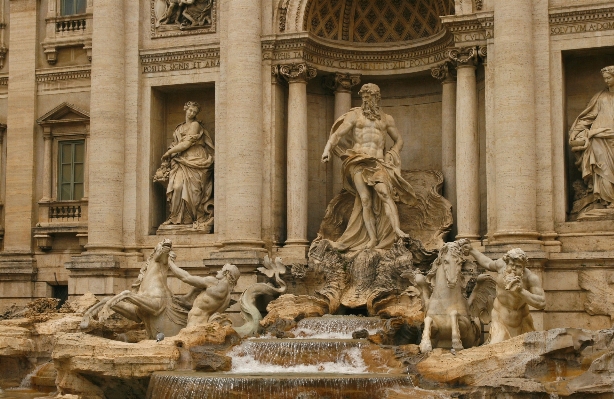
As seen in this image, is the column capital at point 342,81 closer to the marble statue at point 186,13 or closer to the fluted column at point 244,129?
the fluted column at point 244,129

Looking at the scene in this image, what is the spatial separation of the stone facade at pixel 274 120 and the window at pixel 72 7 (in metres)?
0.04

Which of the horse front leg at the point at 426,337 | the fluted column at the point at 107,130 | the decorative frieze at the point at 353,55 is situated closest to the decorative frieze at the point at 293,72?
the decorative frieze at the point at 353,55

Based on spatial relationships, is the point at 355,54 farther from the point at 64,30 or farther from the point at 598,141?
the point at 64,30

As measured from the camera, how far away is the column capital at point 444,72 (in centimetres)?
2539

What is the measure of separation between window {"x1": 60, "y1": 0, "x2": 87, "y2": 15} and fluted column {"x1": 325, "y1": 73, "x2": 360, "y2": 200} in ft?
24.3

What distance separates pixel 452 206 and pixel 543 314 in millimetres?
3793

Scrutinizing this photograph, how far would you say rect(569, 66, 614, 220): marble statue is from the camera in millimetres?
22656

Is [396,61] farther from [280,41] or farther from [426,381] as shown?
[426,381]

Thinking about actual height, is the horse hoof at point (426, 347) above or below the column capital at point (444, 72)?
below

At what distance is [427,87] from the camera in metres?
27.2

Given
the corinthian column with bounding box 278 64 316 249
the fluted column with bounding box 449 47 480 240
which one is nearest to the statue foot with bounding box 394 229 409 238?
the fluted column with bounding box 449 47 480 240

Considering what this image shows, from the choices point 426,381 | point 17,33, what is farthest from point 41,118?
point 426,381

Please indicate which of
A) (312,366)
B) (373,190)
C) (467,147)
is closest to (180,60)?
(373,190)

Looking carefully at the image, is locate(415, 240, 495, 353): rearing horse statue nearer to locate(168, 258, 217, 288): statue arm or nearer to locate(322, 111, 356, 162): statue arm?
locate(168, 258, 217, 288): statue arm
